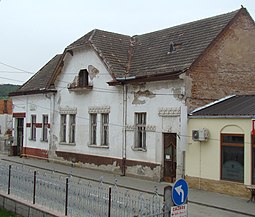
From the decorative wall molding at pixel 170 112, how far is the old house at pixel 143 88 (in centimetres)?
4

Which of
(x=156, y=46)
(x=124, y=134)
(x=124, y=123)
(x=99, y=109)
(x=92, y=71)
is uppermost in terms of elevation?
(x=156, y=46)

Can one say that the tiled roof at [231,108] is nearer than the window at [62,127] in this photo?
Yes

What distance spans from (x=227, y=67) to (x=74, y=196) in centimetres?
1182

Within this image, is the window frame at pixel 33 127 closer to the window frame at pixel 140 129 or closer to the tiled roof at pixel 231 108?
the window frame at pixel 140 129

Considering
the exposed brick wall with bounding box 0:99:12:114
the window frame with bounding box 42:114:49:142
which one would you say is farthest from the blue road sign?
the exposed brick wall with bounding box 0:99:12:114

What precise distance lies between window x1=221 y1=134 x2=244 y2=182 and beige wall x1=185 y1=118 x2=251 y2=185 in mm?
193

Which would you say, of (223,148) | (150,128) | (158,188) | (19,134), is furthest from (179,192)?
(19,134)

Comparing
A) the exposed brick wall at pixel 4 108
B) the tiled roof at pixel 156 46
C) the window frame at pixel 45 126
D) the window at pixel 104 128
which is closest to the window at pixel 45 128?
the window frame at pixel 45 126

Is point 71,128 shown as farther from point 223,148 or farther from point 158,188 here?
point 223,148

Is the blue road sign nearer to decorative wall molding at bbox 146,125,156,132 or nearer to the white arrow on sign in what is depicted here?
the white arrow on sign

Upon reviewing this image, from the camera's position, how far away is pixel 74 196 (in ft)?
32.0

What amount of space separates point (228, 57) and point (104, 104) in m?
7.00

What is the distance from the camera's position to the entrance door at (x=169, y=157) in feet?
58.7

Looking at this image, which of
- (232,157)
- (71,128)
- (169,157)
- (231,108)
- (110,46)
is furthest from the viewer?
(71,128)
